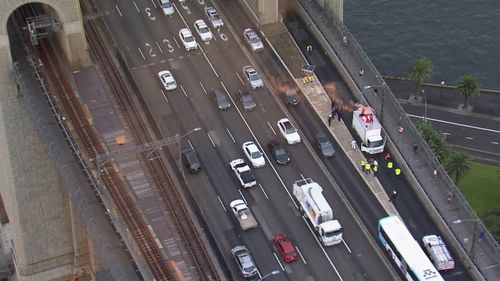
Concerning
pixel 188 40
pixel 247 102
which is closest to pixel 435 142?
pixel 247 102

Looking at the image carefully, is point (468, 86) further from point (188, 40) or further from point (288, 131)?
point (188, 40)

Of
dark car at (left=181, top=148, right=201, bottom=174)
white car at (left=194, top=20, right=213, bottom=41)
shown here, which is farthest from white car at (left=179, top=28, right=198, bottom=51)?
dark car at (left=181, top=148, right=201, bottom=174)

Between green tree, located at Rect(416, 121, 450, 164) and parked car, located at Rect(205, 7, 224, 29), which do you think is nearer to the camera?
parked car, located at Rect(205, 7, 224, 29)

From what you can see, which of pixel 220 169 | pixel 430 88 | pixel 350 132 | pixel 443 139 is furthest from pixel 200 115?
pixel 430 88

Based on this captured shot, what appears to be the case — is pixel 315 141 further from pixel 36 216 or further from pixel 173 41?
pixel 36 216

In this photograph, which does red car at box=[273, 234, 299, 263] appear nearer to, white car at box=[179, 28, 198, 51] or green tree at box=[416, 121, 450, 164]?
white car at box=[179, 28, 198, 51]

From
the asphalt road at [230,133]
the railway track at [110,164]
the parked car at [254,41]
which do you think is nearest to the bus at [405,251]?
the asphalt road at [230,133]

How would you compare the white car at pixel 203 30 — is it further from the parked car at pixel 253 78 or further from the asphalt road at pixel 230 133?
the parked car at pixel 253 78
